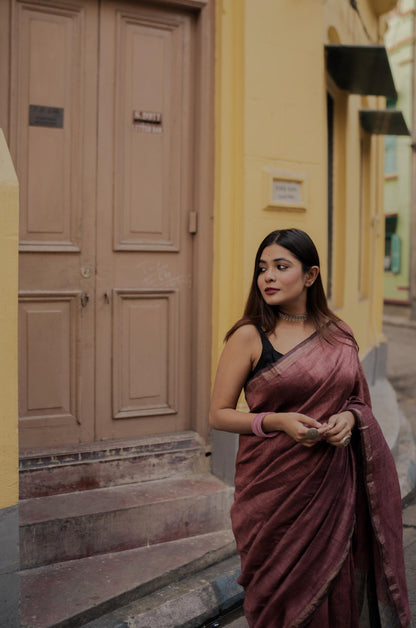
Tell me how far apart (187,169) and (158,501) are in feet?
6.77

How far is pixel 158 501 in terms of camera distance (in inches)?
150

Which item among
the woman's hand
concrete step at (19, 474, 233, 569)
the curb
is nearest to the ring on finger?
the woman's hand

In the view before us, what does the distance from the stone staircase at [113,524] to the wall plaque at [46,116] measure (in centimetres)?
192

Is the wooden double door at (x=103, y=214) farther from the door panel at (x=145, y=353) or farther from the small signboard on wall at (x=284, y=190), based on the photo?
the small signboard on wall at (x=284, y=190)

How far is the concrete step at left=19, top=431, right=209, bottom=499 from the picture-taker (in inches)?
151

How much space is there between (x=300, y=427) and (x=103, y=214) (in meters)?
2.33

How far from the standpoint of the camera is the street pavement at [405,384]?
331cm

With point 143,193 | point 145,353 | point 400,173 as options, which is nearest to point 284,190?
point 143,193

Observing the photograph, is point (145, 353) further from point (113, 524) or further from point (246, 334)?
point (246, 334)

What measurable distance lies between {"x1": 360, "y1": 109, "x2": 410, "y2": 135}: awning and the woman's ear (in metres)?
4.85

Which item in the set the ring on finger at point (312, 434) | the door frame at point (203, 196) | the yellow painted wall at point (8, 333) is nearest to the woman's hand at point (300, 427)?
the ring on finger at point (312, 434)

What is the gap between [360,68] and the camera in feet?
17.7

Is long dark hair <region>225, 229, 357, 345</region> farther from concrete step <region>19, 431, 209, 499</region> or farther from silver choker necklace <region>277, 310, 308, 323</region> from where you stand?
concrete step <region>19, 431, 209, 499</region>

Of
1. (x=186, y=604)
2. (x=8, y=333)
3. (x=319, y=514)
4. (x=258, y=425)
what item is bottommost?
(x=186, y=604)
